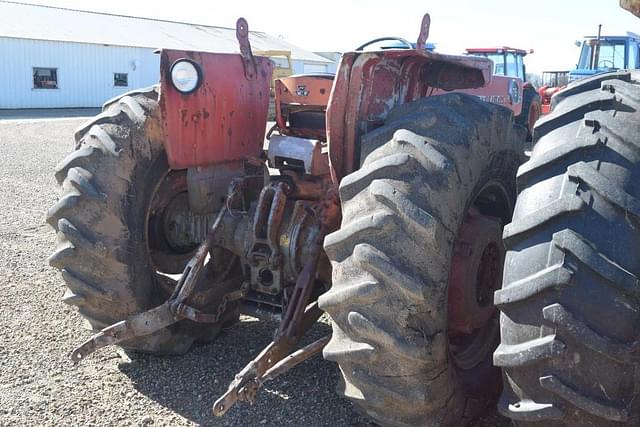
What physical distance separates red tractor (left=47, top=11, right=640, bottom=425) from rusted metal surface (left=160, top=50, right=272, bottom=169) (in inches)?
0.4

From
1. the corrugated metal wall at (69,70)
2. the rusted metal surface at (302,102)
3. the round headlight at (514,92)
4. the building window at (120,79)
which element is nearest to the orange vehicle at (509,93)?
the round headlight at (514,92)

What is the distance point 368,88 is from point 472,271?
1031 millimetres

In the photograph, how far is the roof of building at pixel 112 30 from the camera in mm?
31125

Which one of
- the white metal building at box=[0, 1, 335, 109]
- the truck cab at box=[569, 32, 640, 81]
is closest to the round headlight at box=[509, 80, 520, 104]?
the truck cab at box=[569, 32, 640, 81]

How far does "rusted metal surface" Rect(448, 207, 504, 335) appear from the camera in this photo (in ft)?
10.7

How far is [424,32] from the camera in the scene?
3.38 m

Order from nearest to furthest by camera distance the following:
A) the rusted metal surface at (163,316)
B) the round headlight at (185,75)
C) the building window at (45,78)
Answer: the rusted metal surface at (163,316) < the round headlight at (185,75) < the building window at (45,78)

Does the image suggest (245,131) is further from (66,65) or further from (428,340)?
(66,65)

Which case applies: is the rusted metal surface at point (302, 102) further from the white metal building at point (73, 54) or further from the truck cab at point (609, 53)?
the white metal building at point (73, 54)

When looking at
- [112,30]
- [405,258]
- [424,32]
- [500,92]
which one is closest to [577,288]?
[405,258]

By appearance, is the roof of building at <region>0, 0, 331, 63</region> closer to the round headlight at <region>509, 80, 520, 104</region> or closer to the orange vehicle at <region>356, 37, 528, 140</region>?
the orange vehicle at <region>356, 37, 528, 140</region>

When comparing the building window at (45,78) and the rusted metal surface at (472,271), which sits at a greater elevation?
the rusted metal surface at (472,271)

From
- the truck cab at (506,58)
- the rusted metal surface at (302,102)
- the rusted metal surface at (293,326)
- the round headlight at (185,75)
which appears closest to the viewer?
the rusted metal surface at (293,326)

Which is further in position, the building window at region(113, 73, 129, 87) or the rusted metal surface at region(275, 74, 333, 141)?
the building window at region(113, 73, 129, 87)
